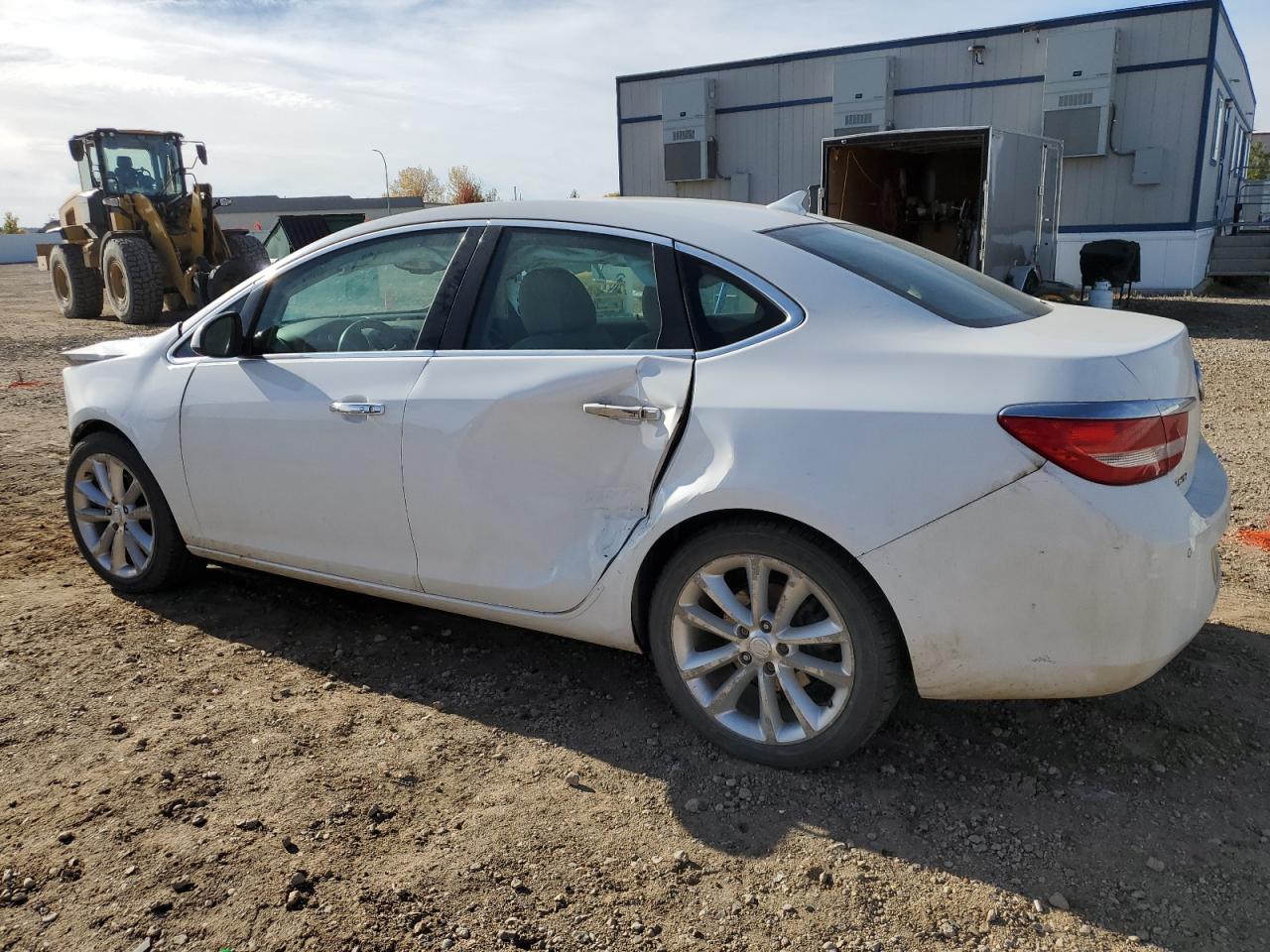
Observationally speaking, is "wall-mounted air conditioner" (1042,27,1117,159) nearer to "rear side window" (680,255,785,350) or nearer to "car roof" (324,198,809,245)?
"car roof" (324,198,809,245)

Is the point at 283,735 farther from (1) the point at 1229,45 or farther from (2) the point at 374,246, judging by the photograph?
(1) the point at 1229,45

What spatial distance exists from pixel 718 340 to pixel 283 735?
1786 millimetres

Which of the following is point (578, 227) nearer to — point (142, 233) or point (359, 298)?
point (359, 298)

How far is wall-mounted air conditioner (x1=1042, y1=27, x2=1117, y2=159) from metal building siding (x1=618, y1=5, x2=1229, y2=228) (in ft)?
1.03

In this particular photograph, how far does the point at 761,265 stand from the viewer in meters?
2.87

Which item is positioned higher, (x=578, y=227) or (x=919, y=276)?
(x=578, y=227)

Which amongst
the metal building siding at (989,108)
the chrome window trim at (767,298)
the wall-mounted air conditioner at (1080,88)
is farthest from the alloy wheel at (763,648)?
the metal building siding at (989,108)

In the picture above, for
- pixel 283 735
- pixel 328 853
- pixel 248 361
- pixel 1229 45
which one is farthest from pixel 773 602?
pixel 1229 45

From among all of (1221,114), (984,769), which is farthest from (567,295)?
(1221,114)

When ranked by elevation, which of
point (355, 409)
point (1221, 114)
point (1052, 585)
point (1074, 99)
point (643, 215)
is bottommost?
point (1052, 585)

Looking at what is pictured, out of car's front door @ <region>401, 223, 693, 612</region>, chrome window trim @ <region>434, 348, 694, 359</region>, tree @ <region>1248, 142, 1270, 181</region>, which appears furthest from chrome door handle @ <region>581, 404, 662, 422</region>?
tree @ <region>1248, 142, 1270, 181</region>

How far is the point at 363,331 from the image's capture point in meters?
3.60

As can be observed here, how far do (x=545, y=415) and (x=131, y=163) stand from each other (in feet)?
56.5

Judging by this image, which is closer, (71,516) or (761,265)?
(761,265)
